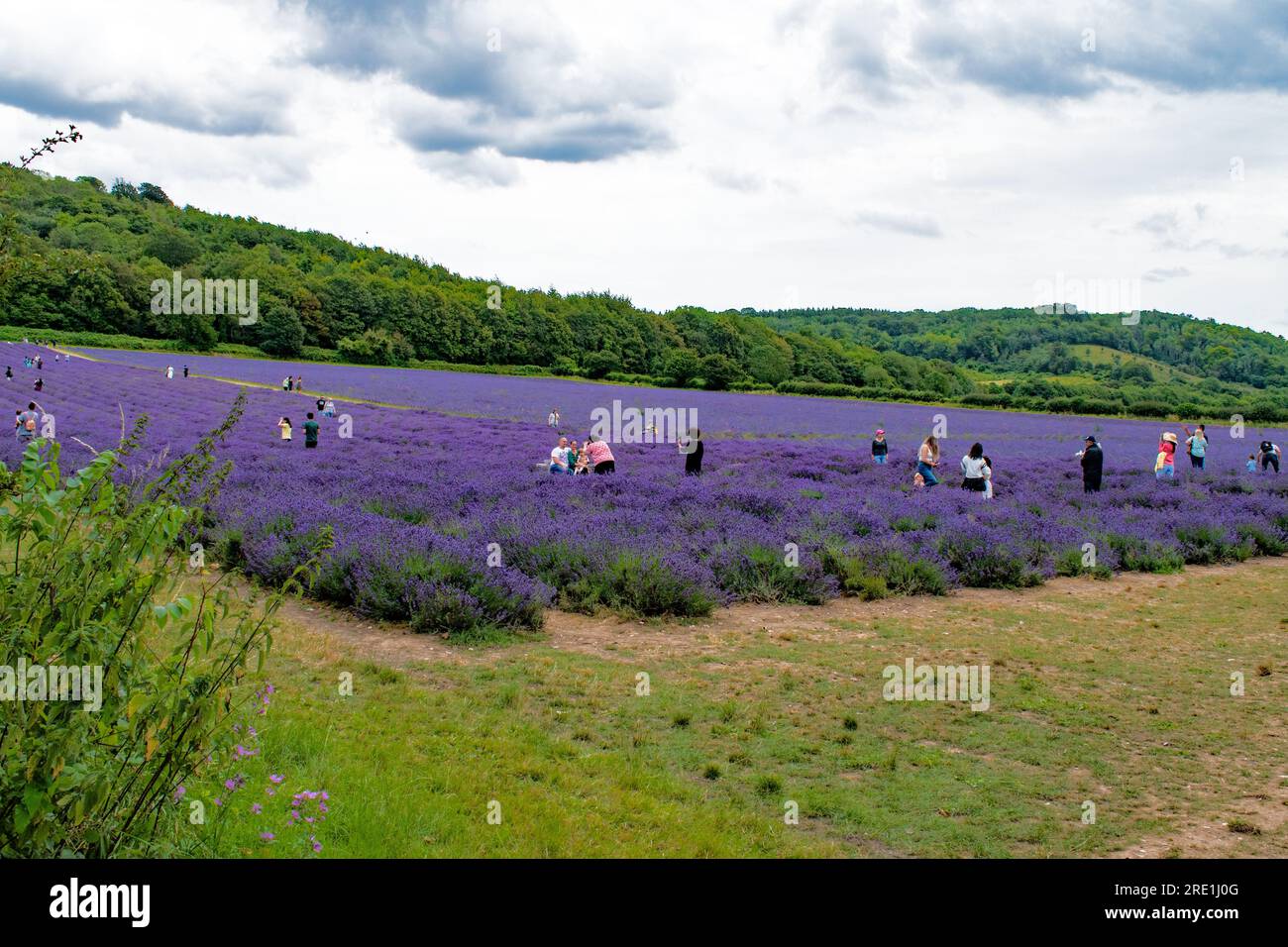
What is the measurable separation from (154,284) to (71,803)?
270ft

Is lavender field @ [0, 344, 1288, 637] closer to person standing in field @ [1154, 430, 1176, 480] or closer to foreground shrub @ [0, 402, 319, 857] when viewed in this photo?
person standing in field @ [1154, 430, 1176, 480]

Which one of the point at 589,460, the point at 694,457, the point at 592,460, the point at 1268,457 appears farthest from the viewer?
the point at 1268,457

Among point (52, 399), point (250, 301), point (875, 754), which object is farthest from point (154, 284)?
point (875, 754)

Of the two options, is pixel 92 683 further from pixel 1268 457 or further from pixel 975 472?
Answer: pixel 1268 457

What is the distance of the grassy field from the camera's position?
4.48 meters

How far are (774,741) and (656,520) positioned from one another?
7209mm

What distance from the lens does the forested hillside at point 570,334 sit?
77.4m

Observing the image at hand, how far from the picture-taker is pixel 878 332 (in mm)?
148125
